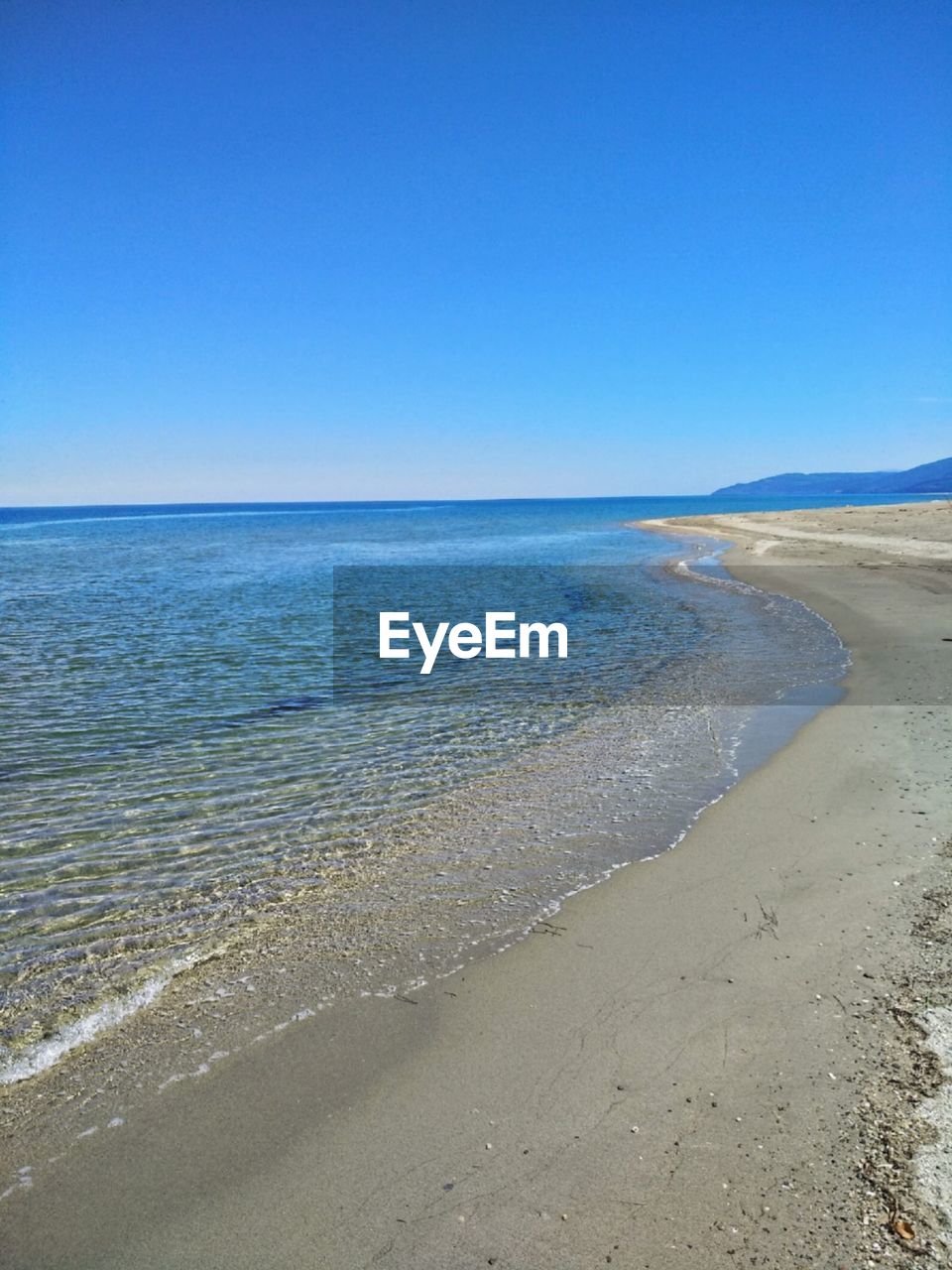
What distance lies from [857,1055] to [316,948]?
369 cm

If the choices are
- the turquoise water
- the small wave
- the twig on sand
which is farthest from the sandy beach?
the turquoise water

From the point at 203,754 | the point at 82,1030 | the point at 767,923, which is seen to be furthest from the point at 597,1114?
the point at 203,754

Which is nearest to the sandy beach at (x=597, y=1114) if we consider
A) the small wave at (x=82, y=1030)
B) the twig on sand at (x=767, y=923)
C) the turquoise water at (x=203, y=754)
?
the twig on sand at (x=767, y=923)

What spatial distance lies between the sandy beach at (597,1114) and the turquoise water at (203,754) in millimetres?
1761

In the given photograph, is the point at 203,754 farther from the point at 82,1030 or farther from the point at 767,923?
the point at 767,923

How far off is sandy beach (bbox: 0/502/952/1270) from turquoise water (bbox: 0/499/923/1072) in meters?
1.76

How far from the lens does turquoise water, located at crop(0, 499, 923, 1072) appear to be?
6316mm

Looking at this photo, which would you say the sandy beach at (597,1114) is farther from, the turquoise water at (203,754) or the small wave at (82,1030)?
the turquoise water at (203,754)

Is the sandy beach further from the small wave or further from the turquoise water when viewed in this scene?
the turquoise water

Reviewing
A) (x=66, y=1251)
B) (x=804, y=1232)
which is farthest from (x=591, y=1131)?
(x=66, y=1251)

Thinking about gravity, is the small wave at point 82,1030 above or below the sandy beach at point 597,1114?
below

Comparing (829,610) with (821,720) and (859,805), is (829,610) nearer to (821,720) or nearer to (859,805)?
(821,720)

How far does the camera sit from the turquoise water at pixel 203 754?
632 cm

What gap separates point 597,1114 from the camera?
13.3 ft
